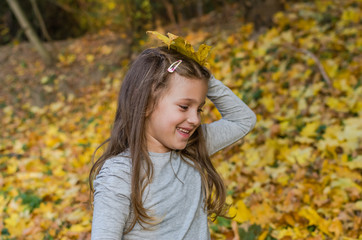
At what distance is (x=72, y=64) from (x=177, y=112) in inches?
234

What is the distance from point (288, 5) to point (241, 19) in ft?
2.61

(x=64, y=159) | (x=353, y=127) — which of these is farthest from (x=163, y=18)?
(x=353, y=127)

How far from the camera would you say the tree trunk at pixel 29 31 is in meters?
6.43

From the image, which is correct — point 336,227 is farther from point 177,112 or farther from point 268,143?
point 177,112

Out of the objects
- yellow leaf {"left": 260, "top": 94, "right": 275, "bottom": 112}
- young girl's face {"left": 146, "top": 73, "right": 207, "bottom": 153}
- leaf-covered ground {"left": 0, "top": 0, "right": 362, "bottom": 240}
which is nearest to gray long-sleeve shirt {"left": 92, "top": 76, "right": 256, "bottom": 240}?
young girl's face {"left": 146, "top": 73, "right": 207, "bottom": 153}

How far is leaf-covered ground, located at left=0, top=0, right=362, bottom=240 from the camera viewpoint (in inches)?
95.0

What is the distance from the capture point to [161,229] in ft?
4.80

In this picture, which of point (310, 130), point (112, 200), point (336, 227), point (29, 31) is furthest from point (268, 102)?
point (29, 31)

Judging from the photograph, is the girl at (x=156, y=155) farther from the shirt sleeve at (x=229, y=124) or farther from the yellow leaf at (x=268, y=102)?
the yellow leaf at (x=268, y=102)

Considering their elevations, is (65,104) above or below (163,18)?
below

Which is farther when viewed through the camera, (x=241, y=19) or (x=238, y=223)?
(x=241, y=19)

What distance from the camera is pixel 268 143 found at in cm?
310

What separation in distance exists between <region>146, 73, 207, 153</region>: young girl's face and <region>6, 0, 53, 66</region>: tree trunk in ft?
19.6

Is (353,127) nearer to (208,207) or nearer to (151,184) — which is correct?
(208,207)
